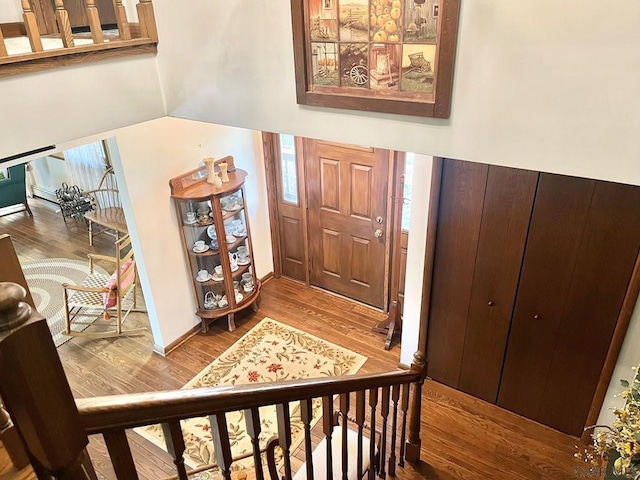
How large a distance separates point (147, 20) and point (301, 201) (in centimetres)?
256

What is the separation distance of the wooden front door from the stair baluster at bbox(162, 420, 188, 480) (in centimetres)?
325

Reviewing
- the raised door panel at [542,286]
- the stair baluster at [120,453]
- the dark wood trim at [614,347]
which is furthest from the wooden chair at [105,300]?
the dark wood trim at [614,347]

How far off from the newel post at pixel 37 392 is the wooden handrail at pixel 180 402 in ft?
0.18

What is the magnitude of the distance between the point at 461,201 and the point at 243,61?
1585 millimetres

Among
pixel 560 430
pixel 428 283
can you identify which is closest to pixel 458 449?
pixel 560 430

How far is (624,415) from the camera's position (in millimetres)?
1650

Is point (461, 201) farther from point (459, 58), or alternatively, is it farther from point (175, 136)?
point (175, 136)

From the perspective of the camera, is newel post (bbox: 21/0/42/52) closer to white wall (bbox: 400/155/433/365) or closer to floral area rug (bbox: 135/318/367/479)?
white wall (bbox: 400/155/433/365)

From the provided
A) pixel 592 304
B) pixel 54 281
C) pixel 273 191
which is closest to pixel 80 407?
pixel 592 304

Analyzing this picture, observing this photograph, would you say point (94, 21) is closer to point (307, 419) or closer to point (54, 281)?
point (307, 419)

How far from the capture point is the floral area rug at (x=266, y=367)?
334 centimetres

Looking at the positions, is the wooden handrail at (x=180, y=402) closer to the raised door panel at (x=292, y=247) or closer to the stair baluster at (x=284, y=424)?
the stair baluster at (x=284, y=424)

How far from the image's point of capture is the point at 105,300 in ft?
13.9

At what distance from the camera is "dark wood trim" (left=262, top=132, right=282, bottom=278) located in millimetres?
4532
